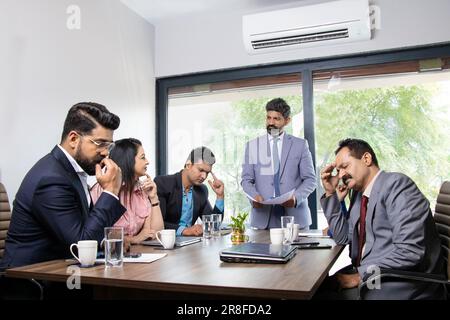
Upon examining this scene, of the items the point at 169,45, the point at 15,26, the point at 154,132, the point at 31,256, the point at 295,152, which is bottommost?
the point at 31,256

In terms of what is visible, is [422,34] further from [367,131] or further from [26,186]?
[26,186]

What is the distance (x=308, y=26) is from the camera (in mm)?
3342

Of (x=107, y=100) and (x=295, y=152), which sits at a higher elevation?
(x=107, y=100)

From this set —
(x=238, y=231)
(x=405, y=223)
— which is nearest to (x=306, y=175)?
(x=238, y=231)

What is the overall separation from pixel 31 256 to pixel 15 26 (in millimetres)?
1579

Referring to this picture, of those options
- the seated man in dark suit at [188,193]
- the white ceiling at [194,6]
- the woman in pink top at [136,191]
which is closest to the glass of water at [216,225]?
the woman in pink top at [136,191]

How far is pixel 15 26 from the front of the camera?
96.4 inches

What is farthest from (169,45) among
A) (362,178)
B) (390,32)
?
(362,178)

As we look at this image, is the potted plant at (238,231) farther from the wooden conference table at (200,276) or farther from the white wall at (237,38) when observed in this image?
the white wall at (237,38)

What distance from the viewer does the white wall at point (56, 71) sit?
2398 millimetres

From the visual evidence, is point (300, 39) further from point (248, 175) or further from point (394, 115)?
point (248, 175)

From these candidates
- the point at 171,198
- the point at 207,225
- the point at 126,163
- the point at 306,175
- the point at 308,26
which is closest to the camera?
the point at 207,225

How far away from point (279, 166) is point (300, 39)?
3.64 feet

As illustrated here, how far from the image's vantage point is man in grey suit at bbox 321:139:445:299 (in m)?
1.48
